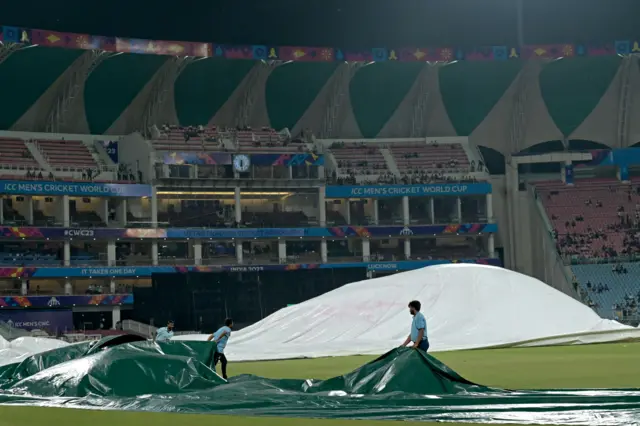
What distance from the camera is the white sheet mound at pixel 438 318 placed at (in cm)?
3325

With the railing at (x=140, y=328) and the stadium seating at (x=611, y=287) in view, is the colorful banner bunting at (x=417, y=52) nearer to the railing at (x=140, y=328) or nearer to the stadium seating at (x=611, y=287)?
the stadium seating at (x=611, y=287)

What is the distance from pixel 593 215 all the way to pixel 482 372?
2330 inches

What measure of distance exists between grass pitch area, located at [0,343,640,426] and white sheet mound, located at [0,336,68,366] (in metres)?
6.60

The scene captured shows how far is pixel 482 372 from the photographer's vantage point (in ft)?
75.5

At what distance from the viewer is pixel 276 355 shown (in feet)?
106

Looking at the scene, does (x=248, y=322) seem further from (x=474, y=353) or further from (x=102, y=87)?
(x=102, y=87)

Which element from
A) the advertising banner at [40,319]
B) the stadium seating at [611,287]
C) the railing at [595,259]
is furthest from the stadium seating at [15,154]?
the stadium seating at [611,287]

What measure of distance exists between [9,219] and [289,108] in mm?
24317

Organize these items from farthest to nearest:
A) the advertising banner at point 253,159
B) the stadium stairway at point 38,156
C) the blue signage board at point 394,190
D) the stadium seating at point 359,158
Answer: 1. the stadium seating at point 359,158
2. the blue signage board at point 394,190
3. the advertising banner at point 253,159
4. the stadium stairway at point 38,156

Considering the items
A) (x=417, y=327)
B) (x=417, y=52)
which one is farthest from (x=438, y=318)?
(x=417, y=52)

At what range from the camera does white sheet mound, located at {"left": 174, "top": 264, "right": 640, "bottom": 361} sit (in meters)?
33.2

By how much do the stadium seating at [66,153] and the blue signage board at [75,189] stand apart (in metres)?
3.91

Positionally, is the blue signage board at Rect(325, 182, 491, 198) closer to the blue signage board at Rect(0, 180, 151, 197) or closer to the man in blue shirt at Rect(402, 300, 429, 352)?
the blue signage board at Rect(0, 180, 151, 197)

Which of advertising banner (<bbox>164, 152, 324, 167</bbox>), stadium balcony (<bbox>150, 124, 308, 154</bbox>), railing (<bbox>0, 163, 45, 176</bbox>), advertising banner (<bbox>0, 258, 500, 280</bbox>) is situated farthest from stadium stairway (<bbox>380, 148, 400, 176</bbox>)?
railing (<bbox>0, 163, 45, 176</bbox>)
